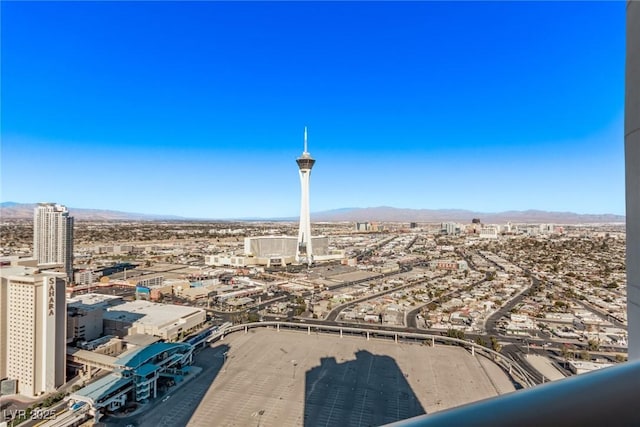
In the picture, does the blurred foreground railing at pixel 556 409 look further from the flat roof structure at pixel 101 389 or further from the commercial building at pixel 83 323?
the commercial building at pixel 83 323

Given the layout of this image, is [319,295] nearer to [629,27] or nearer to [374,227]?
[629,27]

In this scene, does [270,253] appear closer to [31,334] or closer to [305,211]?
[305,211]

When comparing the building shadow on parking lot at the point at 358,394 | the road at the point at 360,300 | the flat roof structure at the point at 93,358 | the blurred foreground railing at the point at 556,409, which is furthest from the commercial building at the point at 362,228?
the blurred foreground railing at the point at 556,409

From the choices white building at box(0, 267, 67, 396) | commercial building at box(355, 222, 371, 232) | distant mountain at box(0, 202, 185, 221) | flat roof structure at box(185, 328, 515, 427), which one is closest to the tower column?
flat roof structure at box(185, 328, 515, 427)

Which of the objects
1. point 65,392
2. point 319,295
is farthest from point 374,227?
point 65,392

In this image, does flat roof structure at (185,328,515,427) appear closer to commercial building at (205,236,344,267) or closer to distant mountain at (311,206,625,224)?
commercial building at (205,236,344,267)

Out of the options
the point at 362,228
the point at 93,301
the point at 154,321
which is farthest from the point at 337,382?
the point at 362,228
